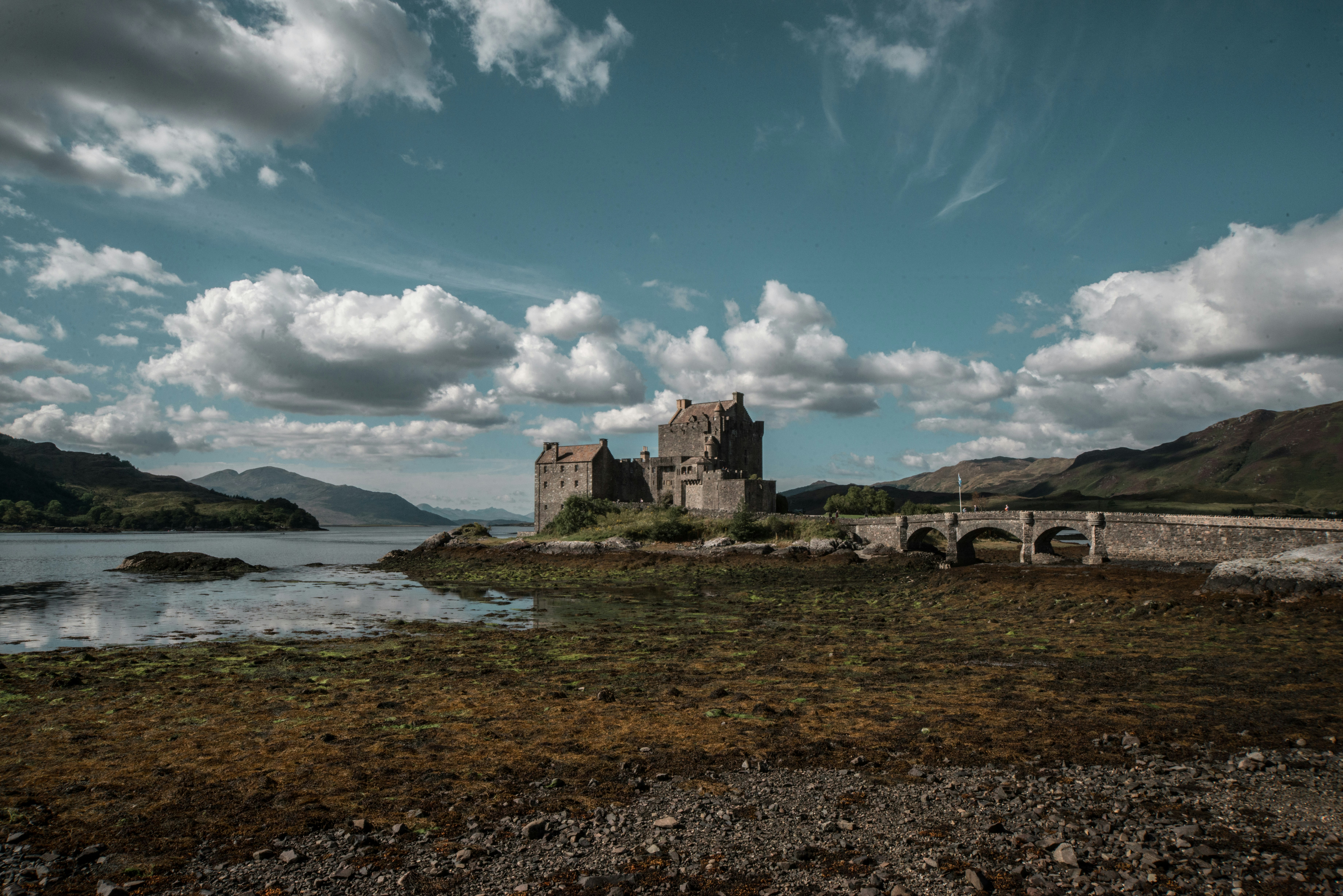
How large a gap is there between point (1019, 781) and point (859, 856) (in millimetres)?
2895

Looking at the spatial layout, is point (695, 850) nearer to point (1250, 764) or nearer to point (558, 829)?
point (558, 829)

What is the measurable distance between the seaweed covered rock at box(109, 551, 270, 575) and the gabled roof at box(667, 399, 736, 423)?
43867mm

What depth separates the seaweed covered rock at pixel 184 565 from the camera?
5203 cm

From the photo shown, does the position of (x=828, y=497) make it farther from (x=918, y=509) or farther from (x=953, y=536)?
(x=953, y=536)

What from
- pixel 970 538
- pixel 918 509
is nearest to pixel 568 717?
pixel 970 538

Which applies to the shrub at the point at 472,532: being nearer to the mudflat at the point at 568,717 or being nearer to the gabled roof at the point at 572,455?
the gabled roof at the point at 572,455

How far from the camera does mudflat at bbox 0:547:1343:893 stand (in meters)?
6.95

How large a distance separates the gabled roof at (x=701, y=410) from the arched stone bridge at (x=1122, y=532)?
24.1 m

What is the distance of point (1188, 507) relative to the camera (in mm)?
104562

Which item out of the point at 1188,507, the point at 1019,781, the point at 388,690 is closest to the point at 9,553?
the point at 388,690

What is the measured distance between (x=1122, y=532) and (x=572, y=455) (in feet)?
189

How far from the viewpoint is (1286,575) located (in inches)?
919

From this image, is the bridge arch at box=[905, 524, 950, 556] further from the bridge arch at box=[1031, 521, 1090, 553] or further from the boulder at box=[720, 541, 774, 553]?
A: the boulder at box=[720, 541, 774, 553]

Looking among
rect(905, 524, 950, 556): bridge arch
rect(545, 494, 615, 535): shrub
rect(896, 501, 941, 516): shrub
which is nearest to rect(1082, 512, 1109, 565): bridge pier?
rect(905, 524, 950, 556): bridge arch
